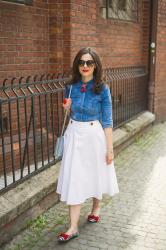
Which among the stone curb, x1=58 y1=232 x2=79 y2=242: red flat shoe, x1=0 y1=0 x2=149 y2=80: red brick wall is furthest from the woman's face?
x1=0 y1=0 x2=149 y2=80: red brick wall

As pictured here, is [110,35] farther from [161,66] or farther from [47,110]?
[47,110]

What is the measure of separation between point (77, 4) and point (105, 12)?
185 cm

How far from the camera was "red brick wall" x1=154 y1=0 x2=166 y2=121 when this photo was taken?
9.38 m

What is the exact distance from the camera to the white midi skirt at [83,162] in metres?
3.88

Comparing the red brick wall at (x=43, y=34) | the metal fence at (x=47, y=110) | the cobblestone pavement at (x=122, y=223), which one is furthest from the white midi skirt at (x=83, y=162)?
the red brick wall at (x=43, y=34)

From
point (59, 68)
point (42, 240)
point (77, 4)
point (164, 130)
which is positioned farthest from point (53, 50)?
point (164, 130)

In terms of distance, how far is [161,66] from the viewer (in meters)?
9.79

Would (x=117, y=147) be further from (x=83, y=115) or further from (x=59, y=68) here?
(x=83, y=115)

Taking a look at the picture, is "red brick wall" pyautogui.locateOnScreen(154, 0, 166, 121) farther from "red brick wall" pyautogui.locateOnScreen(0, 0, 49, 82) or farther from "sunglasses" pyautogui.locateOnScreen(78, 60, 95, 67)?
"sunglasses" pyautogui.locateOnScreen(78, 60, 95, 67)

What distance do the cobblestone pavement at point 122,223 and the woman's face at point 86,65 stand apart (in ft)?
5.06

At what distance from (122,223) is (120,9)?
5.35 meters

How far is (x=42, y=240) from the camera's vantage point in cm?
395

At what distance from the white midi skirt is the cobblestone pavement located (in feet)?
1.30

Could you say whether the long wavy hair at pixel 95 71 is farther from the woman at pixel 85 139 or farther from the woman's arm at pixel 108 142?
the woman's arm at pixel 108 142
